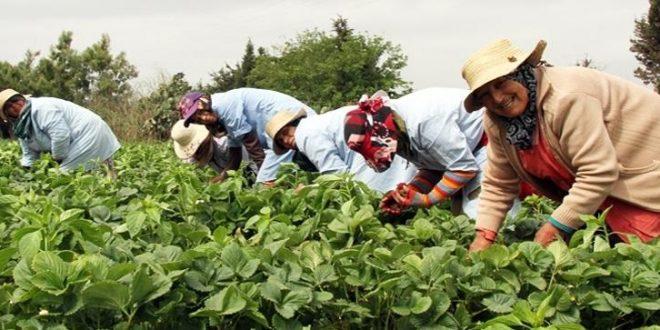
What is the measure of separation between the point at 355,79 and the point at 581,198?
3450cm

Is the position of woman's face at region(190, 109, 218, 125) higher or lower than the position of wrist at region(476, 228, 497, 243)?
lower

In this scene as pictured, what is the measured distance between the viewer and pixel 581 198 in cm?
288

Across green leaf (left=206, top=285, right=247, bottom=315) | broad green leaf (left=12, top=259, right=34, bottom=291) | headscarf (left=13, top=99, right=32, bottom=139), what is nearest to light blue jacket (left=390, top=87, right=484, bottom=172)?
green leaf (left=206, top=285, right=247, bottom=315)

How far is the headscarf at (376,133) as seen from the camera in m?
3.81

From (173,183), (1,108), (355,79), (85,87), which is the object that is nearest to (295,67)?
(355,79)

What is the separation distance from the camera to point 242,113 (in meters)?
6.59

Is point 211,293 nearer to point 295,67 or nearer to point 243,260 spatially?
point 243,260

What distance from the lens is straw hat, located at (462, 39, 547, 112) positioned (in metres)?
2.86

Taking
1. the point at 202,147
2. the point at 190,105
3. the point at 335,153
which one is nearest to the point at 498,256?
the point at 335,153

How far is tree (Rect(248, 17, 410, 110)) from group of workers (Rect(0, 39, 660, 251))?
3054 cm

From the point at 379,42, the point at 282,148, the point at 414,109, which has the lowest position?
the point at 379,42

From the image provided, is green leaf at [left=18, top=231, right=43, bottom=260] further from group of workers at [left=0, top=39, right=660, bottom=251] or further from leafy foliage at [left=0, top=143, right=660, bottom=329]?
group of workers at [left=0, top=39, right=660, bottom=251]

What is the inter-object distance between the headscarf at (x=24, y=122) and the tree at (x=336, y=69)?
2816cm

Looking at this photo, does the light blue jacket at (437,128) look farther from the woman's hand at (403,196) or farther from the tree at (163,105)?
the tree at (163,105)
